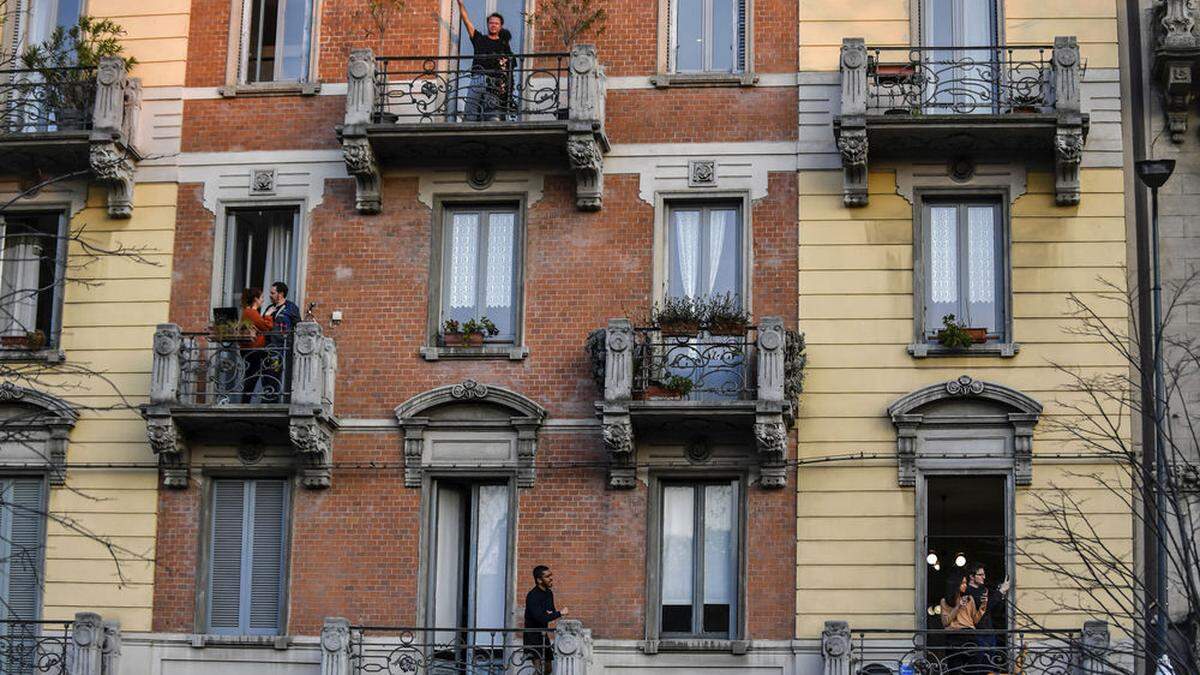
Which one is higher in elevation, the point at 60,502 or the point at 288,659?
the point at 60,502

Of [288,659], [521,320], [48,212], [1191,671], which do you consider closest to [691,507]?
[521,320]

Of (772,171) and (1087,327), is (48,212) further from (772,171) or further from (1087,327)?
(1087,327)

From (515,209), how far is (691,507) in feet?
14.8

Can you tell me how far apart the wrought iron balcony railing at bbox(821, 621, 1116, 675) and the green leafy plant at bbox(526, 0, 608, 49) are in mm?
8426

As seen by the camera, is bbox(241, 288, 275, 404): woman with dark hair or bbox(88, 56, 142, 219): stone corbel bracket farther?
bbox(88, 56, 142, 219): stone corbel bracket

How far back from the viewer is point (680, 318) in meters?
25.0

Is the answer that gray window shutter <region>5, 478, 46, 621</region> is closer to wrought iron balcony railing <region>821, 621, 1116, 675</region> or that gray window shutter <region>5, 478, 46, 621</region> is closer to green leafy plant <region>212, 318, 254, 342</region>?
green leafy plant <region>212, 318, 254, 342</region>

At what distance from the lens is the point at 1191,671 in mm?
20344

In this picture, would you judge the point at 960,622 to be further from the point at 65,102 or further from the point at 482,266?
the point at 65,102

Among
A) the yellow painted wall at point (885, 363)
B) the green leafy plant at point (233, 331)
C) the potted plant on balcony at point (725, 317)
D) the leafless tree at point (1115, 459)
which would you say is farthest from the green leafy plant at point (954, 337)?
the green leafy plant at point (233, 331)

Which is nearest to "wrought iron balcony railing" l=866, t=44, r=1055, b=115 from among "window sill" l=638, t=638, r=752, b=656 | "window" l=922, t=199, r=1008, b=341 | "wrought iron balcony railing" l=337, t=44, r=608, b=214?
"window" l=922, t=199, r=1008, b=341

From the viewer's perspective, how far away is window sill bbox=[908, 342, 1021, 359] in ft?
81.3

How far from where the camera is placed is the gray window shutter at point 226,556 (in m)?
25.6

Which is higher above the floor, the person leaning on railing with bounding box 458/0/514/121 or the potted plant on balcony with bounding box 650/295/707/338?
the person leaning on railing with bounding box 458/0/514/121
